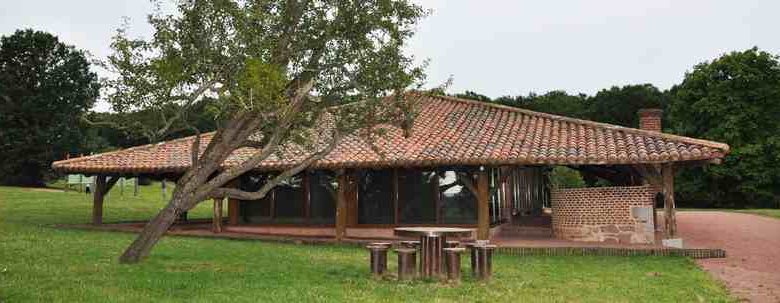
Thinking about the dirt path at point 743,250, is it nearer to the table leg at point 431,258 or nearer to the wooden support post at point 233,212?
the table leg at point 431,258

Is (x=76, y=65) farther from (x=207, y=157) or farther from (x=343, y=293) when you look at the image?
(x=343, y=293)

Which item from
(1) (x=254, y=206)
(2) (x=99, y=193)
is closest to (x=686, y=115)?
(1) (x=254, y=206)

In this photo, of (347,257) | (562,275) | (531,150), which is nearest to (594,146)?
(531,150)

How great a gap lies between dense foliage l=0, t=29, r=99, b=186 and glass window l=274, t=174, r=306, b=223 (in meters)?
21.0

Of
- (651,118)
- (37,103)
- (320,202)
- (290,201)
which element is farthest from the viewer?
(37,103)

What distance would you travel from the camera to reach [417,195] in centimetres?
1658

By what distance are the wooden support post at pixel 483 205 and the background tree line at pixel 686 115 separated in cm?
2338

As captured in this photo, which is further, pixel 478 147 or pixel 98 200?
pixel 98 200

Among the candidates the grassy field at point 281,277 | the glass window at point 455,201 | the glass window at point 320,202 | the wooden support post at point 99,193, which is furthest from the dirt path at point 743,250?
the wooden support post at point 99,193

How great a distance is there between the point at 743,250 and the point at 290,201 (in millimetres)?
11144

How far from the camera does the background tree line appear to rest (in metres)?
33.2

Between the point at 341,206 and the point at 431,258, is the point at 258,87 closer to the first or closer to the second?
the point at 431,258

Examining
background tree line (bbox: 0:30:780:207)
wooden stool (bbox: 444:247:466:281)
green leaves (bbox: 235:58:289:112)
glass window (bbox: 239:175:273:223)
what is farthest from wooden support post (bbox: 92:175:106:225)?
background tree line (bbox: 0:30:780:207)

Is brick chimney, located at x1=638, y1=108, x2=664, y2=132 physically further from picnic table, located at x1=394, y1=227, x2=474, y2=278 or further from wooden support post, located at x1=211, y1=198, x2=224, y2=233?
wooden support post, located at x1=211, y1=198, x2=224, y2=233
